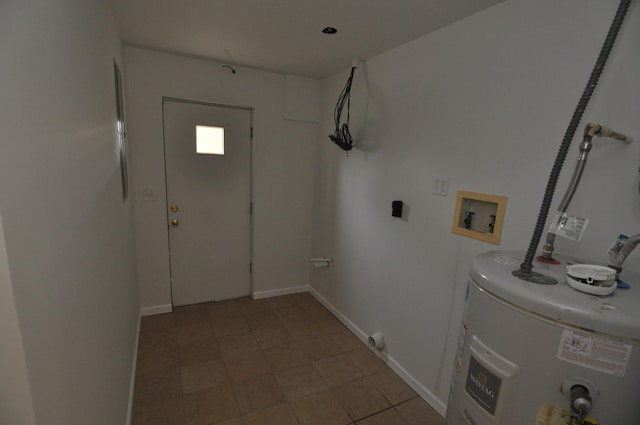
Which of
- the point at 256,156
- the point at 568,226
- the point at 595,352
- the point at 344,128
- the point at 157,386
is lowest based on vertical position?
the point at 157,386

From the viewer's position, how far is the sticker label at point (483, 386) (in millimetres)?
936

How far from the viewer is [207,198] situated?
10.0 ft

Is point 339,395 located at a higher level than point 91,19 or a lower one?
lower

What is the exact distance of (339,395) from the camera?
6.77 ft

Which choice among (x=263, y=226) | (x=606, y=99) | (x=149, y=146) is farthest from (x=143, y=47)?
(x=606, y=99)

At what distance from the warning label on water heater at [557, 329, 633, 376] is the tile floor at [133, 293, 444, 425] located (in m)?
1.42

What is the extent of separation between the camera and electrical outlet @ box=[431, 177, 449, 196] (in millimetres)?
1870

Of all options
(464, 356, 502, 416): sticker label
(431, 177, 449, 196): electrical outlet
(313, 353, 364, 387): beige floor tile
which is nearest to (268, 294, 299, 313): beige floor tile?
(313, 353, 364, 387): beige floor tile

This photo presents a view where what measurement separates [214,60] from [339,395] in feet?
9.78

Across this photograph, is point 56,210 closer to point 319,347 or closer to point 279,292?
point 319,347

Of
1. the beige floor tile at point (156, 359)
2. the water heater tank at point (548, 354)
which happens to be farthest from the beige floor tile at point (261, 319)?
the water heater tank at point (548, 354)

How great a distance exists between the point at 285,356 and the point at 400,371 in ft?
2.96

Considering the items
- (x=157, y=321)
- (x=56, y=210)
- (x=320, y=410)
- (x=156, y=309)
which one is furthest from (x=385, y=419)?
(x=156, y=309)

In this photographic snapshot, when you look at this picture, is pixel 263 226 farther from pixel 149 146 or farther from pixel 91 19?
pixel 91 19
